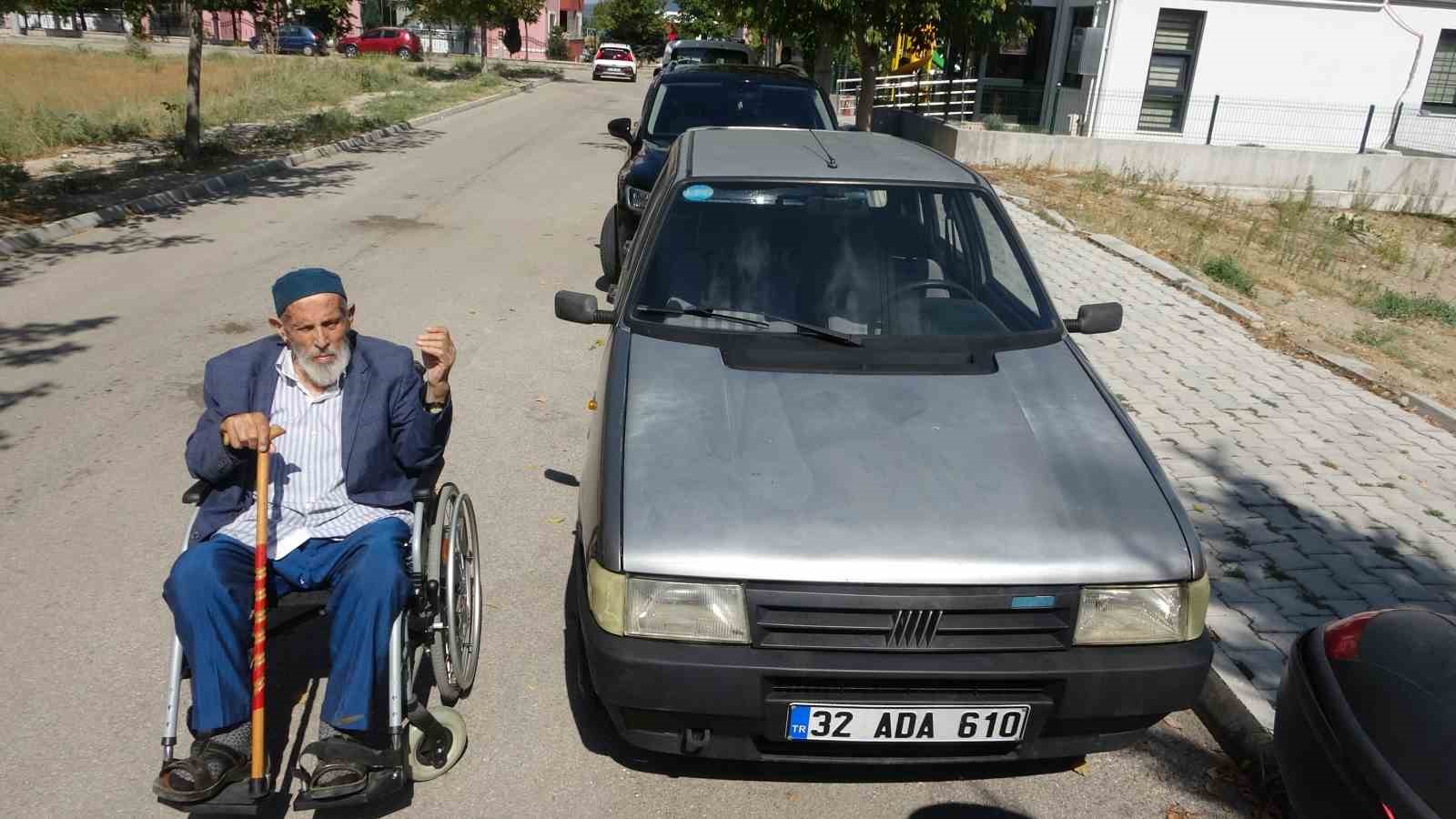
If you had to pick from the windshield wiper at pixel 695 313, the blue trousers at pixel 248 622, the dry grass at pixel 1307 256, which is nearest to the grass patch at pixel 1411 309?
the dry grass at pixel 1307 256

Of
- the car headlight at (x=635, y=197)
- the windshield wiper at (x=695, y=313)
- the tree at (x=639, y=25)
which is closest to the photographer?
the windshield wiper at (x=695, y=313)

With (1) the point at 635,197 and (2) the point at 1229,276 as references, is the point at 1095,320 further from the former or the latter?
(2) the point at 1229,276

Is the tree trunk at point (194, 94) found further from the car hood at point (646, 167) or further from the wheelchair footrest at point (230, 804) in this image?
the wheelchair footrest at point (230, 804)

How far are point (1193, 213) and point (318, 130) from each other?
15810 mm

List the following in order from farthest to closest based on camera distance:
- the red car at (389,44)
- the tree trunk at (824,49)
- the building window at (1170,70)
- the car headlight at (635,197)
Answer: the red car at (389,44) → the building window at (1170,70) → the tree trunk at (824,49) → the car headlight at (635,197)

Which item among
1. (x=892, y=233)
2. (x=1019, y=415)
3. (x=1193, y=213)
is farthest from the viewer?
(x=1193, y=213)

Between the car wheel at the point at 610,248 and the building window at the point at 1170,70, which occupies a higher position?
the building window at the point at 1170,70

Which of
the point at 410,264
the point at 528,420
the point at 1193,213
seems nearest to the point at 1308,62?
the point at 1193,213

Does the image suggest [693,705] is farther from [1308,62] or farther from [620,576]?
[1308,62]

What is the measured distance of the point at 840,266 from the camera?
4.10 metres

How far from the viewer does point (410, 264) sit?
9.98 m

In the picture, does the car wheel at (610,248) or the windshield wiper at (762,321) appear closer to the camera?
the windshield wiper at (762,321)

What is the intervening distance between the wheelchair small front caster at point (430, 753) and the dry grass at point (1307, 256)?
7.10 m

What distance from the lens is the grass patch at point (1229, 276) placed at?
10.5 m
